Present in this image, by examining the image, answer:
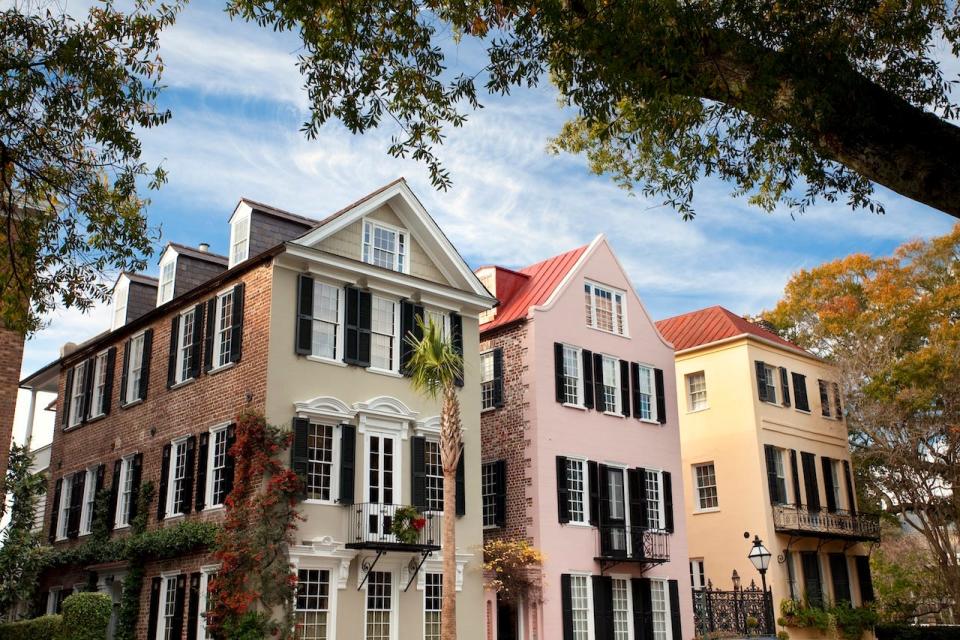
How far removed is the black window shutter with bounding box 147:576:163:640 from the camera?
21.8 m

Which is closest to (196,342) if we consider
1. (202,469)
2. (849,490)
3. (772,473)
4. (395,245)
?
(202,469)

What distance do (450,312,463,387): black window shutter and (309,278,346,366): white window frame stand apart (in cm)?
333

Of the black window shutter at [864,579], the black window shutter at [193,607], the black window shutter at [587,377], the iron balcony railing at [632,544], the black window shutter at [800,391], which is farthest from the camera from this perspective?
the black window shutter at [800,391]

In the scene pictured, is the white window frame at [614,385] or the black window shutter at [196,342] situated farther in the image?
the white window frame at [614,385]

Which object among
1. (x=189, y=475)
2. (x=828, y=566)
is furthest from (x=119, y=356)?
(x=828, y=566)

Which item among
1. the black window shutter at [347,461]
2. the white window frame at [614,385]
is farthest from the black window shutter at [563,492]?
the black window shutter at [347,461]

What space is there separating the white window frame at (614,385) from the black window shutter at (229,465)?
11540 mm

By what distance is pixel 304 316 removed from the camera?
→ 2144 cm

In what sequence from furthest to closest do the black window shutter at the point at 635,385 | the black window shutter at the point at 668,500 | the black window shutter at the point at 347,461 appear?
the black window shutter at the point at 635,385, the black window shutter at the point at 668,500, the black window shutter at the point at 347,461

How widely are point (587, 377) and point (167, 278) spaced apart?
40.4 feet

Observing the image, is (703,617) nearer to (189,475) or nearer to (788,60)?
(189,475)

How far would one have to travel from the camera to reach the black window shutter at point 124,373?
2583 cm

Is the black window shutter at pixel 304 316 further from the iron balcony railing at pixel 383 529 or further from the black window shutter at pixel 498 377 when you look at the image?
the black window shutter at pixel 498 377

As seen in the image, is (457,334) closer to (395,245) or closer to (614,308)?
(395,245)
